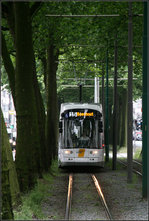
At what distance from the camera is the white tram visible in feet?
84.2

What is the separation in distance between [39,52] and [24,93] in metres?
14.0

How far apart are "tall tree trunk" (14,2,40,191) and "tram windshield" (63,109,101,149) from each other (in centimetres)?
927

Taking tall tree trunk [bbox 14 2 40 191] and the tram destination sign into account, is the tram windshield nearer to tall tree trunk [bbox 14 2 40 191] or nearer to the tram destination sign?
the tram destination sign

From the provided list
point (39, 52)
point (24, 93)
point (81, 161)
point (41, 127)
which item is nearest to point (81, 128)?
point (81, 161)

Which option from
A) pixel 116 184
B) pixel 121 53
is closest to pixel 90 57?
pixel 121 53

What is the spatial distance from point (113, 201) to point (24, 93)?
406 centimetres

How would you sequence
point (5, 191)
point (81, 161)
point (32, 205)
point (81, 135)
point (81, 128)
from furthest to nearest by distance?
point (81, 161) → point (81, 135) → point (81, 128) → point (32, 205) → point (5, 191)

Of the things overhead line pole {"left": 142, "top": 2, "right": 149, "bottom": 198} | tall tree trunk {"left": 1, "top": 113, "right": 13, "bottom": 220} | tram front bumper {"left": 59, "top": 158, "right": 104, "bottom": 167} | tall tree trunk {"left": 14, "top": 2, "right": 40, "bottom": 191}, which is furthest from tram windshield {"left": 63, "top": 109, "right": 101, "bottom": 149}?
tall tree trunk {"left": 1, "top": 113, "right": 13, "bottom": 220}

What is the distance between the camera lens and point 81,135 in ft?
84.5

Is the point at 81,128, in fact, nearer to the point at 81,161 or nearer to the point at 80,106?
the point at 80,106

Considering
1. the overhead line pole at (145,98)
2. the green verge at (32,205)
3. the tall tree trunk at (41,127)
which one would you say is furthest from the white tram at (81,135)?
the overhead line pole at (145,98)

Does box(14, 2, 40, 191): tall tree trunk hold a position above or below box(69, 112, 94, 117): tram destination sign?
above

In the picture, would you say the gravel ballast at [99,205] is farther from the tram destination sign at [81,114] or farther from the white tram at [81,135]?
the tram destination sign at [81,114]

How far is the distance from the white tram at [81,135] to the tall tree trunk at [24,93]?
9.29 metres
